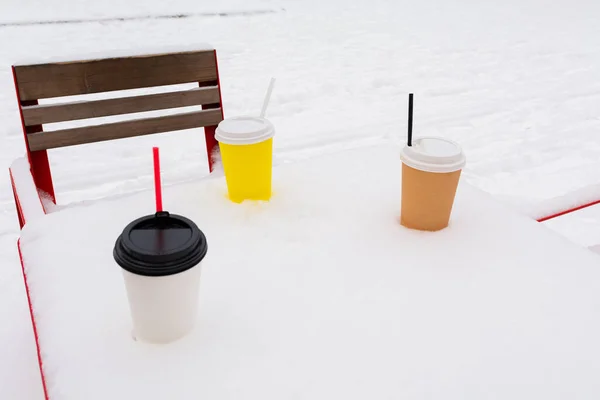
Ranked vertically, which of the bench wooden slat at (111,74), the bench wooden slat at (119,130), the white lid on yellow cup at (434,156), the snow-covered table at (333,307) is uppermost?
the bench wooden slat at (111,74)

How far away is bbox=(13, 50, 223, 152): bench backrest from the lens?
1.34 meters

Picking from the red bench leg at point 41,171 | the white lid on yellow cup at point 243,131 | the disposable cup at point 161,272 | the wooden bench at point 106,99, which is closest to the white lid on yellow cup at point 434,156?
the white lid on yellow cup at point 243,131

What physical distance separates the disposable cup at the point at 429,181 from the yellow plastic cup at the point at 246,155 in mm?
245

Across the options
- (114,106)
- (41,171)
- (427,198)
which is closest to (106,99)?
(114,106)

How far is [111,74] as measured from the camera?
4.63ft

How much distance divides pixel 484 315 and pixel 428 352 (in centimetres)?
11

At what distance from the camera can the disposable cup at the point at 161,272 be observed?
58cm

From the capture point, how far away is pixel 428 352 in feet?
2.10

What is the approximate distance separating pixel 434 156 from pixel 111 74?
97 cm

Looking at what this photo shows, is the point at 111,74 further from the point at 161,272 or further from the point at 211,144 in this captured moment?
the point at 161,272

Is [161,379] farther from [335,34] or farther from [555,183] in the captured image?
[335,34]

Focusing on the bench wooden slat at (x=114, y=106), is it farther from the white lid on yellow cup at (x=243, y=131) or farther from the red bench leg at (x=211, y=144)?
the white lid on yellow cup at (x=243, y=131)

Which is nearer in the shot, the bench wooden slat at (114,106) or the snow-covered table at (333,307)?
the snow-covered table at (333,307)

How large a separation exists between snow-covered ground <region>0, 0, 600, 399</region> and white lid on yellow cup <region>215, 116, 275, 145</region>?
62 centimetres
